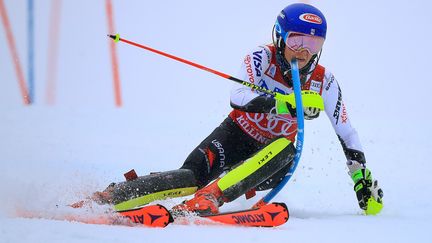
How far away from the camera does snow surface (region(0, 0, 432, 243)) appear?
243 inches

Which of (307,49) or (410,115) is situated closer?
(307,49)

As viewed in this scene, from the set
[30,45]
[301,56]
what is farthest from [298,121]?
[30,45]

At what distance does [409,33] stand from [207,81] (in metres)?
2.49

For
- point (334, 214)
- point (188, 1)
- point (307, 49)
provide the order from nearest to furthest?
point (307, 49), point (334, 214), point (188, 1)

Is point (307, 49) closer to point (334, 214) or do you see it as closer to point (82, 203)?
point (334, 214)

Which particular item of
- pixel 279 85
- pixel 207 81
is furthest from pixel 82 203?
pixel 207 81

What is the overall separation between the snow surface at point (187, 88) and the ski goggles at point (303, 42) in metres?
1.61

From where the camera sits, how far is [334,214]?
4.20 m

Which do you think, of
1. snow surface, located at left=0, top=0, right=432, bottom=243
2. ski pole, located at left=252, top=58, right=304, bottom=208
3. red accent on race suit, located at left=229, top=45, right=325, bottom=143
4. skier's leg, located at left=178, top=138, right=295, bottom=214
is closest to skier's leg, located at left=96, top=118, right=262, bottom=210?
red accent on race suit, located at left=229, top=45, right=325, bottom=143

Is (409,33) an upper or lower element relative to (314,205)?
upper

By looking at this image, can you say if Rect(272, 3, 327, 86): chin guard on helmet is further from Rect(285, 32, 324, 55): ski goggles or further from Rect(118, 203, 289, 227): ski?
Rect(118, 203, 289, 227): ski

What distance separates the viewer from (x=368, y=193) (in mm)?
4199

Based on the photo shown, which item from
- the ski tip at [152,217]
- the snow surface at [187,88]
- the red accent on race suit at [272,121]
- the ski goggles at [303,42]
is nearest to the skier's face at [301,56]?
the ski goggles at [303,42]

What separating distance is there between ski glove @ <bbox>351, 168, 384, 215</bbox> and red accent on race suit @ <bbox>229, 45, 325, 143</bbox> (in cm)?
50
